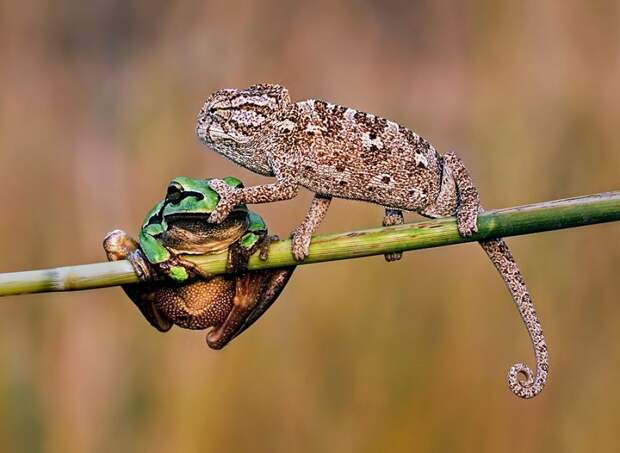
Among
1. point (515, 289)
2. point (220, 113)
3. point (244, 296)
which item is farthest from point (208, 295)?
point (515, 289)

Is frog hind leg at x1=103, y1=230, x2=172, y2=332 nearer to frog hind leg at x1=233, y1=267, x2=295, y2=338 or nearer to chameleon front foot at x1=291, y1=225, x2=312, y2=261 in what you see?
frog hind leg at x1=233, y1=267, x2=295, y2=338

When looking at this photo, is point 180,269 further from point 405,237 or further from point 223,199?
point 405,237

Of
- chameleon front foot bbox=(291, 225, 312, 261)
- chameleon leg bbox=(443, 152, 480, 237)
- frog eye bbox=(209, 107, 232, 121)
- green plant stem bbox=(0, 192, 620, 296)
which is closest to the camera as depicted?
green plant stem bbox=(0, 192, 620, 296)

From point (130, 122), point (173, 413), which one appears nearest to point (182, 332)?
point (173, 413)

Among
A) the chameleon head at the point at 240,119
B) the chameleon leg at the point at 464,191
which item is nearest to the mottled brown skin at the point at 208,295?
the chameleon head at the point at 240,119

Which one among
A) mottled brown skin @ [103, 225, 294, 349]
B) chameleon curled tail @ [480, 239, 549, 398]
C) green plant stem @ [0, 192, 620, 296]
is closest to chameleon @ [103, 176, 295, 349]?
mottled brown skin @ [103, 225, 294, 349]

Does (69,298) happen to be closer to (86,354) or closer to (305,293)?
(86,354)
